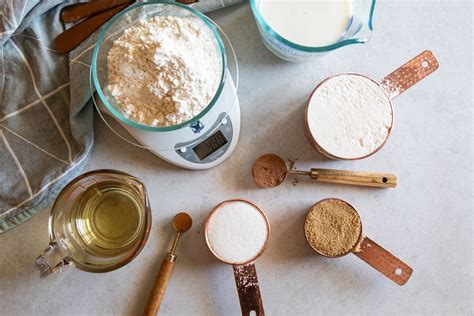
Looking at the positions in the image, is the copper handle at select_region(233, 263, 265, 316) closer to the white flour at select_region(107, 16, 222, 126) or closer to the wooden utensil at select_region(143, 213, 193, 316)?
the wooden utensil at select_region(143, 213, 193, 316)

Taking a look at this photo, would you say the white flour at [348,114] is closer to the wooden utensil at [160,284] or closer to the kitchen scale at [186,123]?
the kitchen scale at [186,123]

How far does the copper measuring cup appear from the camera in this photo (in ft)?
3.00

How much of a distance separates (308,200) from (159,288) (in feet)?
1.18

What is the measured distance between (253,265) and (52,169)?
446mm

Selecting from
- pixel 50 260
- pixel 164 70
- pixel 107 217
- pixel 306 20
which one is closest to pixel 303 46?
pixel 306 20

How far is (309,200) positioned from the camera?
97 cm

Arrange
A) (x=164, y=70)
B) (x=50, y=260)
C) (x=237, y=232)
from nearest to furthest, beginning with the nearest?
(x=164, y=70) < (x=50, y=260) < (x=237, y=232)

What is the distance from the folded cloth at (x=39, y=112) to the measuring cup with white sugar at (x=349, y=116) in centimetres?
29

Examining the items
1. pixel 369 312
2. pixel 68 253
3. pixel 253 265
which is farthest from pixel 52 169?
pixel 369 312

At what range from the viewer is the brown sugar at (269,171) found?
96 centimetres

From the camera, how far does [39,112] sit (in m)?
0.91

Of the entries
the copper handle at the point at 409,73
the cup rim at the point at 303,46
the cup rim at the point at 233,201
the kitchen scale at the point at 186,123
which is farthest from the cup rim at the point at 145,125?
the copper handle at the point at 409,73

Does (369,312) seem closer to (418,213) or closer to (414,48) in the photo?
(418,213)

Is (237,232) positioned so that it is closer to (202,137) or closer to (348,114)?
(202,137)
